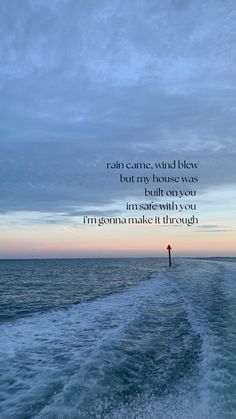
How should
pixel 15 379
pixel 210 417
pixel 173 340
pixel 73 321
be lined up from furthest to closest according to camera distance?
pixel 73 321
pixel 173 340
pixel 15 379
pixel 210 417

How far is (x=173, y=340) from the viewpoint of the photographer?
13961mm

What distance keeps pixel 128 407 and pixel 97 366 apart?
10.6ft

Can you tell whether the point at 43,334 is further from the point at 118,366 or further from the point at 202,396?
the point at 202,396

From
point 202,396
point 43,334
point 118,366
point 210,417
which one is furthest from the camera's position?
point 43,334

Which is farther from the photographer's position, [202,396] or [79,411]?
[202,396]

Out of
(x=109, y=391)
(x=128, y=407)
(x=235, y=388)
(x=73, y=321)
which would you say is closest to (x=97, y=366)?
(x=109, y=391)

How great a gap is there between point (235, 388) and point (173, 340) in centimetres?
529

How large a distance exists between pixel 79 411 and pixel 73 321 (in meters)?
10.7

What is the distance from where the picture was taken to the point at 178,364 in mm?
11047

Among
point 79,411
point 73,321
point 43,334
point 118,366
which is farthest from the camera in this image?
point 73,321

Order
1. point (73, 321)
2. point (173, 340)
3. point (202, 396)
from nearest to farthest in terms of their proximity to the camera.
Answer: point (202, 396)
point (173, 340)
point (73, 321)

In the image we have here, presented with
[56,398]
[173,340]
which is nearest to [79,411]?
[56,398]

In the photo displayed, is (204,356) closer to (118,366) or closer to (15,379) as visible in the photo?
(118,366)

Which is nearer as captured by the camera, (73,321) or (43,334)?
(43,334)
